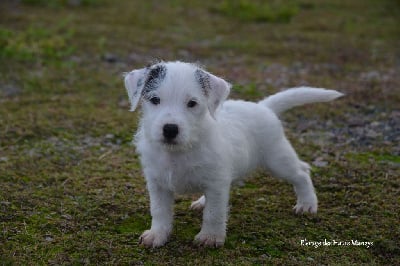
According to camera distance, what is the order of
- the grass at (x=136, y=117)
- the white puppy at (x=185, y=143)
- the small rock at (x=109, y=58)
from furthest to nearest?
the small rock at (x=109, y=58), the grass at (x=136, y=117), the white puppy at (x=185, y=143)

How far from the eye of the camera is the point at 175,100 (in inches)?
215

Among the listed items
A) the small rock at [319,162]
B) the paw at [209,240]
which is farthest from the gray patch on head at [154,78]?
the small rock at [319,162]

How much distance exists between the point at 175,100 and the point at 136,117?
417 cm

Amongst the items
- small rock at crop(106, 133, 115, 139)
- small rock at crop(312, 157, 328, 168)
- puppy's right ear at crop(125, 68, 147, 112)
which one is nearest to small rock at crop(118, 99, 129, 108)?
small rock at crop(106, 133, 115, 139)

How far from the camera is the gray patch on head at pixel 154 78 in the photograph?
18.3 feet

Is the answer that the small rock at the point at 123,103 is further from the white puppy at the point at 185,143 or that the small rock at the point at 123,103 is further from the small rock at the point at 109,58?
the white puppy at the point at 185,143

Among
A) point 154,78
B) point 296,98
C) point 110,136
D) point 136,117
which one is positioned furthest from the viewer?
point 136,117

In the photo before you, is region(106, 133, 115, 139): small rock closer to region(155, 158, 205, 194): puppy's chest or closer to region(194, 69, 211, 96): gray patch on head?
region(155, 158, 205, 194): puppy's chest

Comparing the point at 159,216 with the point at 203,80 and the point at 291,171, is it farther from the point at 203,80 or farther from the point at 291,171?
the point at 291,171

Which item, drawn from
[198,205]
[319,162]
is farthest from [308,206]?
[319,162]

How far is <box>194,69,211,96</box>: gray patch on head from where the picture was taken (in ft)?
18.5

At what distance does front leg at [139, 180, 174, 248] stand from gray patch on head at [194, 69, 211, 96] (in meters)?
0.96

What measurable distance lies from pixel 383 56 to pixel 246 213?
755cm

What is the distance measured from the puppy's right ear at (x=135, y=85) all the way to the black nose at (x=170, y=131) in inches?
21.8
